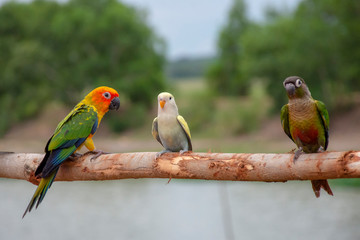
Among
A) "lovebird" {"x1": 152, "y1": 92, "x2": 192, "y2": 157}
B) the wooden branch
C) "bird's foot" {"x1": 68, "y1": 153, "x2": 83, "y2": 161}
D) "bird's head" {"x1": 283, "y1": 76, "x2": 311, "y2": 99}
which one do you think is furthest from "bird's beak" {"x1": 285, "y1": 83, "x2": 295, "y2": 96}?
"bird's foot" {"x1": 68, "y1": 153, "x2": 83, "y2": 161}

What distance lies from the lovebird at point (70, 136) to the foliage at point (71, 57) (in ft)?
66.1

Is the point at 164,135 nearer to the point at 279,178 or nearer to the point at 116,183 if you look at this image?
the point at 279,178

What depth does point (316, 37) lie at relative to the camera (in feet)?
61.7

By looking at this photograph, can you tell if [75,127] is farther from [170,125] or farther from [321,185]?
[321,185]

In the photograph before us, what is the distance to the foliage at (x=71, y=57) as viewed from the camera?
24.4 metres

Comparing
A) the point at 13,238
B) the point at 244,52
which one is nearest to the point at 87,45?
the point at 244,52

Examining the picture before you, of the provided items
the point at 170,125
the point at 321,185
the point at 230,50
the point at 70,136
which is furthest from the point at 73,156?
the point at 230,50

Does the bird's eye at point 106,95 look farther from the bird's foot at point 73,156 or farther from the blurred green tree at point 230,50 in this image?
the blurred green tree at point 230,50

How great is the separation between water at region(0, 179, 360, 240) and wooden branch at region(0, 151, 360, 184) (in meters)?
8.81

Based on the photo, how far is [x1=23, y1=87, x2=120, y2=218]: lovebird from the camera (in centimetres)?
361

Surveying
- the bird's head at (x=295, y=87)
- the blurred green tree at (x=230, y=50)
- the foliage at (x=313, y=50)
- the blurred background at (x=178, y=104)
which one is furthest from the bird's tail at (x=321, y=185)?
the blurred green tree at (x=230, y=50)

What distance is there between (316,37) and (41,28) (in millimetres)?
15233

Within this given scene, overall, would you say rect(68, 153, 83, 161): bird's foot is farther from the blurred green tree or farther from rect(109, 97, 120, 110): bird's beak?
the blurred green tree

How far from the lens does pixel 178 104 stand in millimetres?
23984
